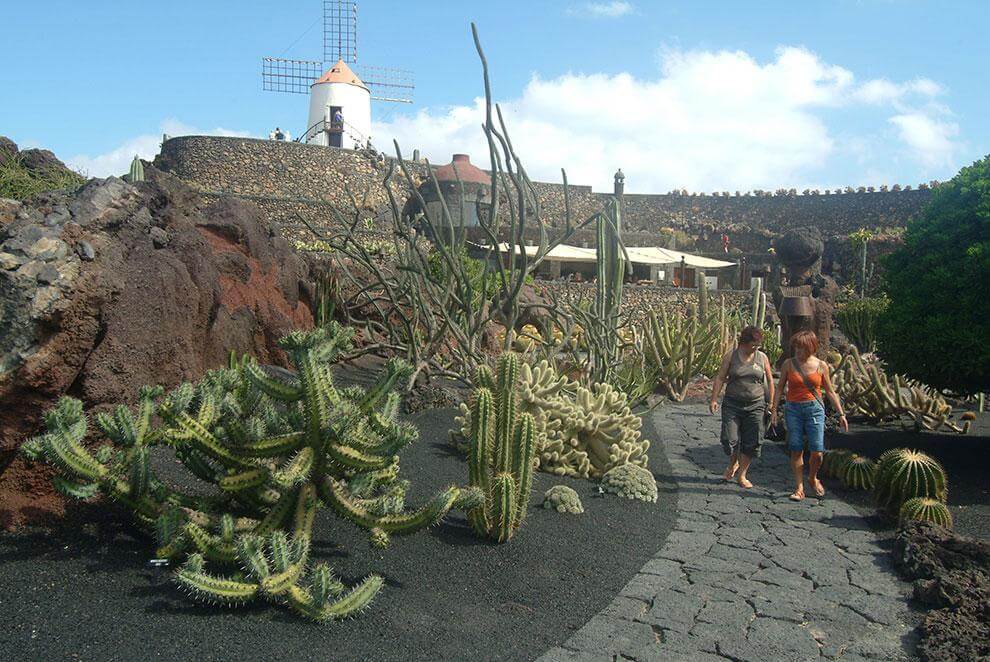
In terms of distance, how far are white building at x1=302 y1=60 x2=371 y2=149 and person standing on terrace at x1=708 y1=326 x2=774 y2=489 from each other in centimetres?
3517

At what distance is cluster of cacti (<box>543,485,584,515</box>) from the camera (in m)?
4.99

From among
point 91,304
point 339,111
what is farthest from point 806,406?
point 339,111

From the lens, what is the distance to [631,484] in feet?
18.2

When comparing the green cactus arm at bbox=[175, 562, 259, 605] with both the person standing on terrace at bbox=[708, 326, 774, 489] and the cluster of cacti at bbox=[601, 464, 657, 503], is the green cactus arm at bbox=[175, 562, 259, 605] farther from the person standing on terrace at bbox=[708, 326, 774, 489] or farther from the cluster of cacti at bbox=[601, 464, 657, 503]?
the person standing on terrace at bbox=[708, 326, 774, 489]

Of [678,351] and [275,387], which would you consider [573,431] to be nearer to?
[275,387]

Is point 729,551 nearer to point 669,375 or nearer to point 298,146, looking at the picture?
point 669,375

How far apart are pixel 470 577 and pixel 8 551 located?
6.55ft

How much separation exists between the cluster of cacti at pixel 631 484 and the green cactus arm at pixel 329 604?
261 cm

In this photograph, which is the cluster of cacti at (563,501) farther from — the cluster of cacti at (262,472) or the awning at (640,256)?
the awning at (640,256)

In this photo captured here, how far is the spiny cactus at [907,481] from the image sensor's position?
5352 millimetres

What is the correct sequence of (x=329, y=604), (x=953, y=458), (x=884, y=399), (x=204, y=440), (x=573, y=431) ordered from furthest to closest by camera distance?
(x=884, y=399)
(x=953, y=458)
(x=573, y=431)
(x=204, y=440)
(x=329, y=604)

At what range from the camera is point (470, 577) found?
3.91 metres

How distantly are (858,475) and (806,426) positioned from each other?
0.66 m

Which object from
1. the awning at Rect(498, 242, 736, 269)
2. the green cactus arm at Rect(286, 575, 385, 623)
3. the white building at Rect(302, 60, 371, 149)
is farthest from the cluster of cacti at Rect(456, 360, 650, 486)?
the white building at Rect(302, 60, 371, 149)
